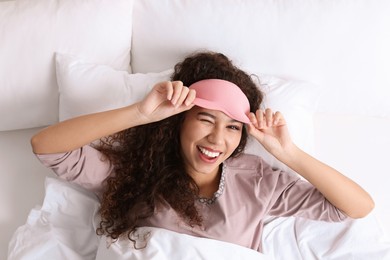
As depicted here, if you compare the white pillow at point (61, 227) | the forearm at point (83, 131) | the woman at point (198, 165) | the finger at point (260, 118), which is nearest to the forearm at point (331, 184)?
the woman at point (198, 165)

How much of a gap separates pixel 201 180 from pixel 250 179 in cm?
13

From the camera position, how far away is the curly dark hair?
121 centimetres

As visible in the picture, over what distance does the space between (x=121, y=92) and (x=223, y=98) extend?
396 millimetres

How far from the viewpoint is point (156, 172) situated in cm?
125

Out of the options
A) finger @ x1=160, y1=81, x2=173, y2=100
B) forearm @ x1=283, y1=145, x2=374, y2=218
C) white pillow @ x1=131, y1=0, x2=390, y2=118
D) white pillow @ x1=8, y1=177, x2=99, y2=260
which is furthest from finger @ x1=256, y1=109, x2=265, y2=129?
white pillow @ x1=8, y1=177, x2=99, y2=260

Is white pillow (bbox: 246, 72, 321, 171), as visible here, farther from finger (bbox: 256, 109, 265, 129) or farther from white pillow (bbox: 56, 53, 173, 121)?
white pillow (bbox: 56, 53, 173, 121)

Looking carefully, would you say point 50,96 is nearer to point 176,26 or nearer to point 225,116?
point 176,26

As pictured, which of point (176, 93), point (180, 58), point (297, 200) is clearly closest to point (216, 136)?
point (176, 93)

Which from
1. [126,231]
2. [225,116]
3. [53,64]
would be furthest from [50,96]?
[225,116]

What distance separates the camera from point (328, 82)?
148 cm

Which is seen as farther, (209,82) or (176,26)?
(176,26)

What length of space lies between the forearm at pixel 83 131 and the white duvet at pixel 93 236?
219mm

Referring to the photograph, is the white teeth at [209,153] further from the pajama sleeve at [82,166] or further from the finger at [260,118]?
the pajama sleeve at [82,166]

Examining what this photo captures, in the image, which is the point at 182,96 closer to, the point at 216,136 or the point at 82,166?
the point at 216,136
